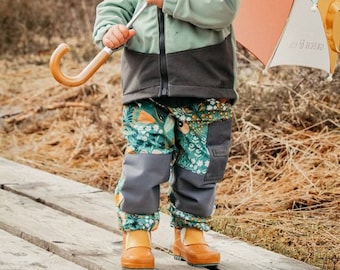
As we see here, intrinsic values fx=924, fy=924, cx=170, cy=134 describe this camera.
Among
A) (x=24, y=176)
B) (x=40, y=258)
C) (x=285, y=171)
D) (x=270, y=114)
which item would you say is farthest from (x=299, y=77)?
(x=40, y=258)

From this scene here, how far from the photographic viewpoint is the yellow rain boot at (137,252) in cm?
307

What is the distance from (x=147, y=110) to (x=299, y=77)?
2.46m

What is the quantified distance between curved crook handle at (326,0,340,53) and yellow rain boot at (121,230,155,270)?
35.8 inches

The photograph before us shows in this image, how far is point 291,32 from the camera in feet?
11.0

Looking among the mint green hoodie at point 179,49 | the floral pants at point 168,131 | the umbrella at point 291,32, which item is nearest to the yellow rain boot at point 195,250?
the floral pants at point 168,131

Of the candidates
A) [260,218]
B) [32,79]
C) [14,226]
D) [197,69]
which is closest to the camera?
[197,69]

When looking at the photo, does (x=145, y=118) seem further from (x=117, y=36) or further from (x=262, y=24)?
(x=262, y=24)

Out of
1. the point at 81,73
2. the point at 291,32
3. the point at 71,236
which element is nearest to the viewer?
the point at 81,73

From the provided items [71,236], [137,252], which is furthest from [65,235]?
[137,252]

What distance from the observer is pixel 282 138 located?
190 inches

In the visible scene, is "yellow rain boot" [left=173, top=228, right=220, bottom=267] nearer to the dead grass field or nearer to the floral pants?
the floral pants

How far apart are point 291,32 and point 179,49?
0.52 meters

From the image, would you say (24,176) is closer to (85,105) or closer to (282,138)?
(282,138)

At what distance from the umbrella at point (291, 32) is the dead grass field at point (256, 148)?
2.48ft
